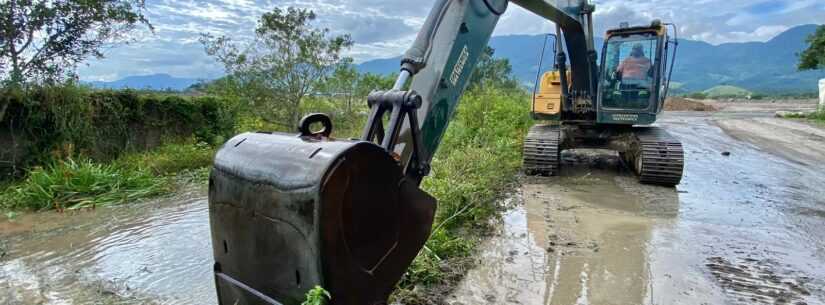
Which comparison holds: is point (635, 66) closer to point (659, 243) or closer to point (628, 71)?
point (628, 71)

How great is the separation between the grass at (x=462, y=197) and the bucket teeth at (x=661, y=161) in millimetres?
1721

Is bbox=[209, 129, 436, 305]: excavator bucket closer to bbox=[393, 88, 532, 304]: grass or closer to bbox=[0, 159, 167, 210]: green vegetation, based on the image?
bbox=[393, 88, 532, 304]: grass

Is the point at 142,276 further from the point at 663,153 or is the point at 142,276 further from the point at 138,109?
the point at 138,109

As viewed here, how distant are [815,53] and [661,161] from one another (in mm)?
20847

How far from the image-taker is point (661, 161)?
6.17 m

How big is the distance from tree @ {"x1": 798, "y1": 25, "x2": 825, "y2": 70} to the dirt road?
57.4 ft

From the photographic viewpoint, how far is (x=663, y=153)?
6.19 metres

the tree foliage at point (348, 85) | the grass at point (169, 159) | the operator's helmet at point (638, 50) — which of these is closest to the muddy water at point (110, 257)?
the grass at point (169, 159)

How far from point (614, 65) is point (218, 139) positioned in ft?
28.5

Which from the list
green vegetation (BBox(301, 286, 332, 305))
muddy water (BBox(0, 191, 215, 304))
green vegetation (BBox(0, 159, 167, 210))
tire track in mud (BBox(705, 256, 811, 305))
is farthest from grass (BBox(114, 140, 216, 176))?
tire track in mud (BBox(705, 256, 811, 305))

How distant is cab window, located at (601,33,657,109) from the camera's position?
22.0ft

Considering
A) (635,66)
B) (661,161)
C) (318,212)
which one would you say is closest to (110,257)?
(318,212)

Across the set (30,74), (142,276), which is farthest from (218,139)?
(142,276)

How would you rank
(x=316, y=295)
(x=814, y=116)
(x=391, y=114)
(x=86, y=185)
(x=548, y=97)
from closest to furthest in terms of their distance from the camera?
(x=316, y=295) → (x=391, y=114) → (x=86, y=185) → (x=548, y=97) → (x=814, y=116)
